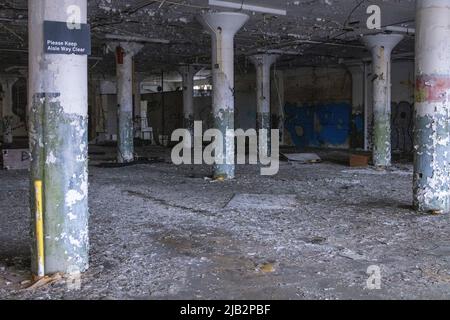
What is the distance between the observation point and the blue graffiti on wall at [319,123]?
83.9ft

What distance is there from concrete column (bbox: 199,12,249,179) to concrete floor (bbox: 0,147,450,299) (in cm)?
138

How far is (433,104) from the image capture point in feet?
27.5

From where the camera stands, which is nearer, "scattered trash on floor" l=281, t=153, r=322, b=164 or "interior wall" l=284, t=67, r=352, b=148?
"scattered trash on floor" l=281, t=153, r=322, b=164

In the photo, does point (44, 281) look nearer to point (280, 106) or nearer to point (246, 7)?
point (246, 7)

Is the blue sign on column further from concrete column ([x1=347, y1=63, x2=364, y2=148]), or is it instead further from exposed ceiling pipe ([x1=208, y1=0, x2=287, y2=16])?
concrete column ([x1=347, y1=63, x2=364, y2=148])

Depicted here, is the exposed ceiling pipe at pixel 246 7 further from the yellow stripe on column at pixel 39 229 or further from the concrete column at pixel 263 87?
the yellow stripe on column at pixel 39 229

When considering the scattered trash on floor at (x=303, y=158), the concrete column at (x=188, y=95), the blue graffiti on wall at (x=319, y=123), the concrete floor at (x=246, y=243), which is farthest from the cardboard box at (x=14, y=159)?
the blue graffiti on wall at (x=319, y=123)

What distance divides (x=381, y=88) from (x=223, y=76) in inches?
225

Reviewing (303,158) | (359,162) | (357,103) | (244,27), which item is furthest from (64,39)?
(357,103)

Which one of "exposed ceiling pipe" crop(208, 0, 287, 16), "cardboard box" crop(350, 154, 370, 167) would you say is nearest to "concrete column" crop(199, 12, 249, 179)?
"exposed ceiling pipe" crop(208, 0, 287, 16)

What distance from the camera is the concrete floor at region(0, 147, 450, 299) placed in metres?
4.83
